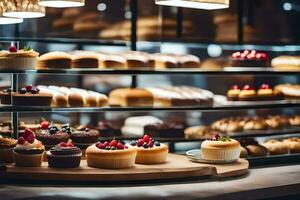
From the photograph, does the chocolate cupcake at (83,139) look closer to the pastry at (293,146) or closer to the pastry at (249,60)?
the pastry at (249,60)

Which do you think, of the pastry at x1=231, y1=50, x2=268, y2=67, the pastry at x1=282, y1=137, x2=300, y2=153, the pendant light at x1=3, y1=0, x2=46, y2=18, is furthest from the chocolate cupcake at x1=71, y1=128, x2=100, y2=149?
the pastry at x1=282, y1=137, x2=300, y2=153

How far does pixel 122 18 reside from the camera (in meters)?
6.92

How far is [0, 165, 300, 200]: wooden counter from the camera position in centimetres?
422

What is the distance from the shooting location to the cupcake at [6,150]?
4.84m

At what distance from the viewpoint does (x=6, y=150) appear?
4.85 meters

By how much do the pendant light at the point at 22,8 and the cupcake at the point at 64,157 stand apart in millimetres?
1166

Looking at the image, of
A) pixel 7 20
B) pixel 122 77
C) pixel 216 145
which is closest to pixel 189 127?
pixel 122 77

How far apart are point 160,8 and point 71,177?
332 centimetres

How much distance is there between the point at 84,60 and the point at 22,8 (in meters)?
0.99


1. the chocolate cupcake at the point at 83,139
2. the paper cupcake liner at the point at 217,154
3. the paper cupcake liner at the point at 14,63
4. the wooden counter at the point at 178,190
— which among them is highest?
the paper cupcake liner at the point at 14,63

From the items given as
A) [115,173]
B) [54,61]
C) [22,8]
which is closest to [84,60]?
[54,61]

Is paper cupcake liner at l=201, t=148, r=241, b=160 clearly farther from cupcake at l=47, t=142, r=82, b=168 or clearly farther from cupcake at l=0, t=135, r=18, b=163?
cupcake at l=0, t=135, r=18, b=163

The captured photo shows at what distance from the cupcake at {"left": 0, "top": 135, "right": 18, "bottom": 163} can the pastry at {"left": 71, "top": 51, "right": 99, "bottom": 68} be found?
1.13 m

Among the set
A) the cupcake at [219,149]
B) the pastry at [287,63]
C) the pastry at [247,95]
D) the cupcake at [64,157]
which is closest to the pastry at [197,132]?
the pastry at [247,95]
